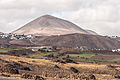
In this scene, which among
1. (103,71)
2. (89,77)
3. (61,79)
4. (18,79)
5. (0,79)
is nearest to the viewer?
(0,79)

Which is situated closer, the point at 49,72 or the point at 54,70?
the point at 49,72

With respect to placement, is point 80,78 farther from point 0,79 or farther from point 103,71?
point 103,71

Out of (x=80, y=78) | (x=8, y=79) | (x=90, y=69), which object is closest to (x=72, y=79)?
(x=80, y=78)

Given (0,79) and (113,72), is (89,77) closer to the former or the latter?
(0,79)

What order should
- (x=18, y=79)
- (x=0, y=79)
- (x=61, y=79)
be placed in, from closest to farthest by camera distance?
(x=0, y=79), (x=18, y=79), (x=61, y=79)

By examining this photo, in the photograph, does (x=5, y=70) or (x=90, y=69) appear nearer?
(x=5, y=70)

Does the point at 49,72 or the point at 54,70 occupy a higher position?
the point at 49,72

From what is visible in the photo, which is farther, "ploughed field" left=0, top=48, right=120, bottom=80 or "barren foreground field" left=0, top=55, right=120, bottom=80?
"ploughed field" left=0, top=48, right=120, bottom=80

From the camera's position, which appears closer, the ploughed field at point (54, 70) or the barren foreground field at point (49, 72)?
the barren foreground field at point (49, 72)

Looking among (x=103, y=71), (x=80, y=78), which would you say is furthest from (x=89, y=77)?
(x=103, y=71)
